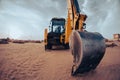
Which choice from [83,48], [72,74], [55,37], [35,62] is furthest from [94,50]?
[55,37]

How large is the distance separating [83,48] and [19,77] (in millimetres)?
2871

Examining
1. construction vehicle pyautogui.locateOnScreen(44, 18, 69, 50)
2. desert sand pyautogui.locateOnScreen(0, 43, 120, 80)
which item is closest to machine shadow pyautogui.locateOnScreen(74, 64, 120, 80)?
desert sand pyautogui.locateOnScreen(0, 43, 120, 80)

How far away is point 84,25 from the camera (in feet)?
29.4

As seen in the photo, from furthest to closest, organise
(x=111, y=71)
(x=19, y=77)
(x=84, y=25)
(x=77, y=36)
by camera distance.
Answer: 1. (x=84, y=25)
2. (x=111, y=71)
3. (x=19, y=77)
4. (x=77, y=36)

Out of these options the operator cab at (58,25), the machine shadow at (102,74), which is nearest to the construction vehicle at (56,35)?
the operator cab at (58,25)

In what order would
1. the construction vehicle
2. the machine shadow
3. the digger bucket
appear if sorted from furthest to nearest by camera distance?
the construction vehicle, the machine shadow, the digger bucket

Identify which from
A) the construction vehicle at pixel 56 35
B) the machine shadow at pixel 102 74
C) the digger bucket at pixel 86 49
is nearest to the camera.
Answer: the digger bucket at pixel 86 49

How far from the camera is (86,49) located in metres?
6.35

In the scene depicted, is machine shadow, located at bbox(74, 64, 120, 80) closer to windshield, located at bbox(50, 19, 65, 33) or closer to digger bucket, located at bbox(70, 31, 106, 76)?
digger bucket, located at bbox(70, 31, 106, 76)

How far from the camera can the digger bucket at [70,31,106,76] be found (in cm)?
640

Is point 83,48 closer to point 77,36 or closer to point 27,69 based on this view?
point 77,36

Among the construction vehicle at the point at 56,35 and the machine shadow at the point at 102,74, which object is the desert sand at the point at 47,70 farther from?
the construction vehicle at the point at 56,35

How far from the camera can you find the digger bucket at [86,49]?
21.0 ft

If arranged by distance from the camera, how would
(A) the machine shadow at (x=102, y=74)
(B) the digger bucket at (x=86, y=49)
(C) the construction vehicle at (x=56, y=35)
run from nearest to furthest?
(B) the digger bucket at (x=86, y=49) → (A) the machine shadow at (x=102, y=74) → (C) the construction vehicle at (x=56, y=35)
